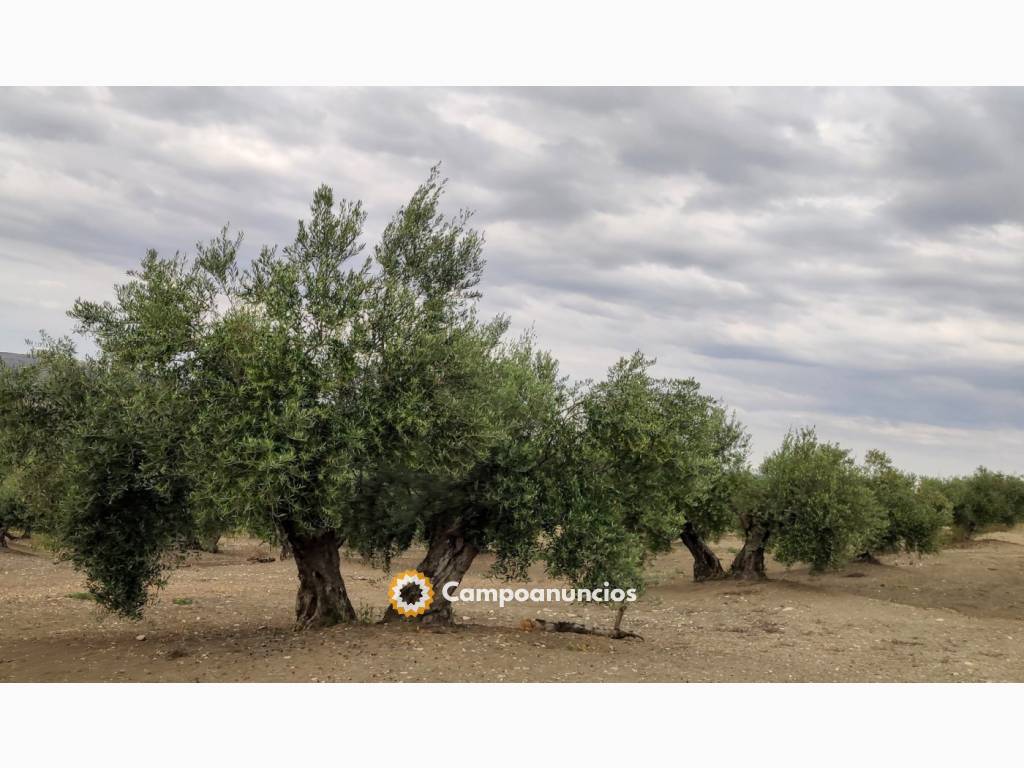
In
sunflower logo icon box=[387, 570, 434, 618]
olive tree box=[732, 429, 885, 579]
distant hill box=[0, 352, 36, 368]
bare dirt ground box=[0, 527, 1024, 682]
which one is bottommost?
bare dirt ground box=[0, 527, 1024, 682]

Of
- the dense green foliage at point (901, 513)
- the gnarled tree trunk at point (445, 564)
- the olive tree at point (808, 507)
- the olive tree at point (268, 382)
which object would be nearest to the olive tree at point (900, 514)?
the dense green foliage at point (901, 513)

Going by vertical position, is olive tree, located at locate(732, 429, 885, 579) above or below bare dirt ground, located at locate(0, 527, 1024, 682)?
above

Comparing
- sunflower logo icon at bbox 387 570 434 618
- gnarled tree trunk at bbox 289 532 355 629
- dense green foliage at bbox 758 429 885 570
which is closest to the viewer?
sunflower logo icon at bbox 387 570 434 618

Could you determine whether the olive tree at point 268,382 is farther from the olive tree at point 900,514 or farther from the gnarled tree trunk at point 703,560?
the olive tree at point 900,514

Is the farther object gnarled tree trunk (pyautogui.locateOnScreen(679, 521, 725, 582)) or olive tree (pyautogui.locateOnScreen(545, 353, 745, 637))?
gnarled tree trunk (pyautogui.locateOnScreen(679, 521, 725, 582))

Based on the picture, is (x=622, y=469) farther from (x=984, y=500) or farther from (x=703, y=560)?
(x=984, y=500)

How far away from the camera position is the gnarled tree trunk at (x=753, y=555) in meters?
38.1

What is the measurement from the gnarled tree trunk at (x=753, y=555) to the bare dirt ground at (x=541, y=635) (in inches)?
46.1

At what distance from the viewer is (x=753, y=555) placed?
38.5 m

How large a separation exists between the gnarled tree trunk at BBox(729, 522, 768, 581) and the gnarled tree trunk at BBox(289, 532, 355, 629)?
23.6 meters

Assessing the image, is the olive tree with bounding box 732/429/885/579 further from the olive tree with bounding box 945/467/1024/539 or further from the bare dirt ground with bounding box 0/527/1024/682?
the olive tree with bounding box 945/467/1024/539

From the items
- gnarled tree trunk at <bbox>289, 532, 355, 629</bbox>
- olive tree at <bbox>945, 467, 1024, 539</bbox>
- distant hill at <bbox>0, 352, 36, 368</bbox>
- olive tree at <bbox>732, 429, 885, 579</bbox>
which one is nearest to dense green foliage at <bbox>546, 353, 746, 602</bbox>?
gnarled tree trunk at <bbox>289, 532, 355, 629</bbox>

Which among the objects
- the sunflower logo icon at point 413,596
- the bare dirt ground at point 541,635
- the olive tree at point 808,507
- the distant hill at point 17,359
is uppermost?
the distant hill at point 17,359

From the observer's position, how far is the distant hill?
17.8m
